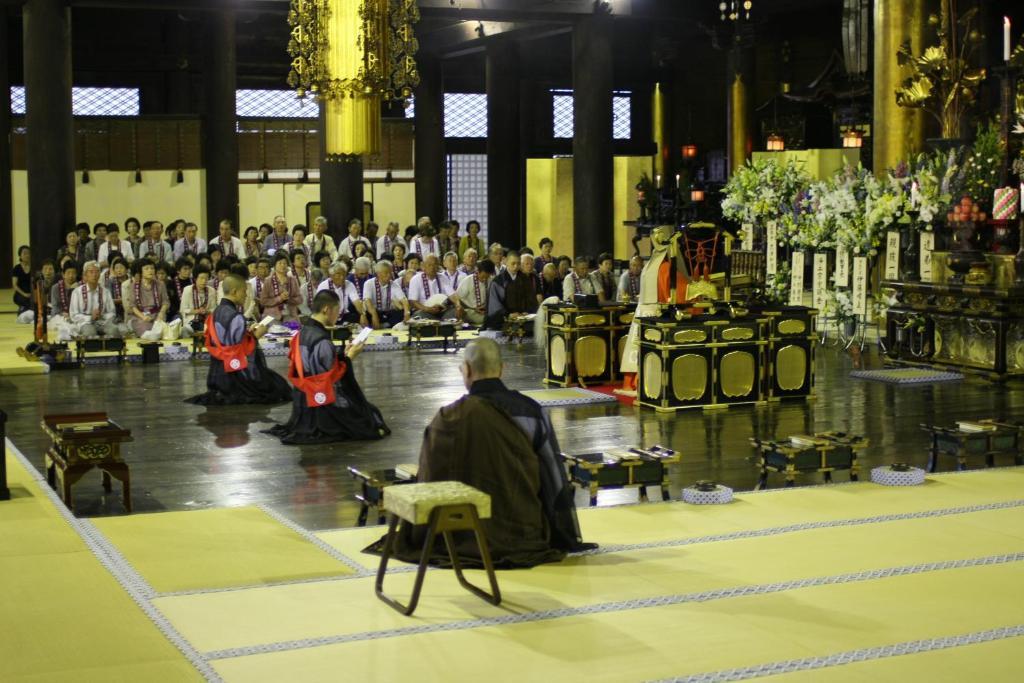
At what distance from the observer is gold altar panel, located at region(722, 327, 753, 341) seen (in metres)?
10.1

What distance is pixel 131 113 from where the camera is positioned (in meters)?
21.5

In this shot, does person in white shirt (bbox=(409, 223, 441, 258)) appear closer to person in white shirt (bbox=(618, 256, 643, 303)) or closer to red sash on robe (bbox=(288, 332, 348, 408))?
person in white shirt (bbox=(618, 256, 643, 303))

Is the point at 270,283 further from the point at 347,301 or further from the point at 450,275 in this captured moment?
the point at 450,275

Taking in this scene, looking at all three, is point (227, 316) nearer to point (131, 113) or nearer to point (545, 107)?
point (131, 113)

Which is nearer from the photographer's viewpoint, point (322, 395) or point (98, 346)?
point (322, 395)

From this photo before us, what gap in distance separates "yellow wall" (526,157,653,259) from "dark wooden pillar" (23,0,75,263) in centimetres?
806

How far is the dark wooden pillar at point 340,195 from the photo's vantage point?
58.4 feet

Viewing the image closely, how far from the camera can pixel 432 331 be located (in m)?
13.6

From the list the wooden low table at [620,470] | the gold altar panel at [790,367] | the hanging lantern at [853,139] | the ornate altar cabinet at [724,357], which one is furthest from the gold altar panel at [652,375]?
the hanging lantern at [853,139]

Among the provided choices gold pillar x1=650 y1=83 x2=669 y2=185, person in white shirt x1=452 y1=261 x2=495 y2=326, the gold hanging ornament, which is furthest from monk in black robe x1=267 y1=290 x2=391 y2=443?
gold pillar x1=650 y1=83 x2=669 y2=185

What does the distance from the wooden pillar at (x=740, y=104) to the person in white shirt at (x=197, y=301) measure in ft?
33.5

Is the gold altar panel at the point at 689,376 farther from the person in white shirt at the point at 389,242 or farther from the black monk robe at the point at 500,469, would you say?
the person in white shirt at the point at 389,242

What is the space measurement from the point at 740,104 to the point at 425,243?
6.98 m

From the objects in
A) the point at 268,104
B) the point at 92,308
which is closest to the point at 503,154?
the point at 268,104
